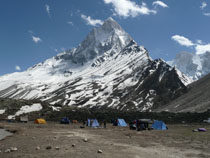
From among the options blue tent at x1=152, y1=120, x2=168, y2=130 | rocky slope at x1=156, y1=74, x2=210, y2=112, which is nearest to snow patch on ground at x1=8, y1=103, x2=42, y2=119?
blue tent at x1=152, y1=120, x2=168, y2=130

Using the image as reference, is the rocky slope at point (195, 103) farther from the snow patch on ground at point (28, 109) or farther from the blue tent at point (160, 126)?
the snow patch on ground at point (28, 109)

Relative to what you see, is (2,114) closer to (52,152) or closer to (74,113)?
(74,113)

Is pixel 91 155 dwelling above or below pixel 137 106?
below

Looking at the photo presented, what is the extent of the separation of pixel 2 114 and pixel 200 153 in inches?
3249

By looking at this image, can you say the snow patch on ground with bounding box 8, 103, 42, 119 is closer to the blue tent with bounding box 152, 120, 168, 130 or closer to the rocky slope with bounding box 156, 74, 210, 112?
the blue tent with bounding box 152, 120, 168, 130

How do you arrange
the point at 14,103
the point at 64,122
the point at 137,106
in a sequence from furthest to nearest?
the point at 137,106
the point at 14,103
the point at 64,122

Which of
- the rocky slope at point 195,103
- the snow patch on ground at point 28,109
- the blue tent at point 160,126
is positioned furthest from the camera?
the rocky slope at point 195,103

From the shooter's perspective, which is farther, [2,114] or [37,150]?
[2,114]

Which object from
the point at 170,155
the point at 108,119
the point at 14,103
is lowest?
the point at 170,155

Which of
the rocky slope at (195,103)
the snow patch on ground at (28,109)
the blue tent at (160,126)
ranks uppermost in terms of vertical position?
the rocky slope at (195,103)

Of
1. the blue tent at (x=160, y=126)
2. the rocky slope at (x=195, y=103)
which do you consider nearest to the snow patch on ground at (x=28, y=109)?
the blue tent at (x=160, y=126)

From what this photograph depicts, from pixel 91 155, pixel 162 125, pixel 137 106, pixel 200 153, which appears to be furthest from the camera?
pixel 137 106

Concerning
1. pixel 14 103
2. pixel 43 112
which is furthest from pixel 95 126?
pixel 14 103

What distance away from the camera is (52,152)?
57.4 ft
